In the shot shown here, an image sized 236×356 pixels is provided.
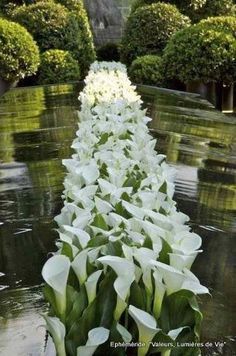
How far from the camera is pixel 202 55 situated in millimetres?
10703

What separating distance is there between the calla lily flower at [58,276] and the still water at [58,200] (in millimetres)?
269

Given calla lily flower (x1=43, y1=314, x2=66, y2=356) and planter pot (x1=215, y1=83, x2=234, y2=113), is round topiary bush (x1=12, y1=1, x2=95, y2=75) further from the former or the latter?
calla lily flower (x1=43, y1=314, x2=66, y2=356)

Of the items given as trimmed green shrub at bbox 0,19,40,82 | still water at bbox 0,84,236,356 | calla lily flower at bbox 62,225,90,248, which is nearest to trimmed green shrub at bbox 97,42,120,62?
trimmed green shrub at bbox 0,19,40,82

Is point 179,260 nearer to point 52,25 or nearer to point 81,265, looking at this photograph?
point 81,265

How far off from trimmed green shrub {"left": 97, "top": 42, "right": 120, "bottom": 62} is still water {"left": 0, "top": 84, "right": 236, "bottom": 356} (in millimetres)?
9648

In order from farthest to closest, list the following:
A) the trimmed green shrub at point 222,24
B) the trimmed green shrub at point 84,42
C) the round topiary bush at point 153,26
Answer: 1. the trimmed green shrub at point 84,42
2. the round topiary bush at point 153,26
3. the trimmed green shrub at point 222,24

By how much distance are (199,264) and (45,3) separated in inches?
469

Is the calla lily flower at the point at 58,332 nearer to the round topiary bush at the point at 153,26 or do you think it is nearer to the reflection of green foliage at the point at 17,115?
the reflection of green foliage at the point at 17,115

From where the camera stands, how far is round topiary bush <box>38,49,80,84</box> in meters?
12.4

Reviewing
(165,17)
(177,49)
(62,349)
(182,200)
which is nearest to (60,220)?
(62,349)

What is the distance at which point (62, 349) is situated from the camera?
1.48 meters

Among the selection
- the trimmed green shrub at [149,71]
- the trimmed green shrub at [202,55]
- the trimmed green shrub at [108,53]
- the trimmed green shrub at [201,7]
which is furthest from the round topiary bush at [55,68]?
the trimmed green shrub at [108,53]

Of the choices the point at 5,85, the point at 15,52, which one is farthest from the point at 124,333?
the point at 5,85

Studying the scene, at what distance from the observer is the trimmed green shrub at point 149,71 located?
39.2 feet
